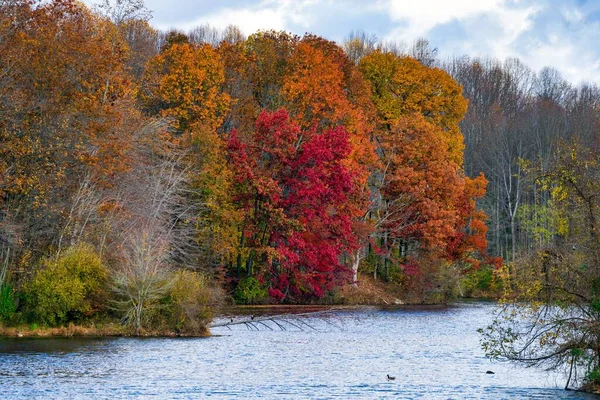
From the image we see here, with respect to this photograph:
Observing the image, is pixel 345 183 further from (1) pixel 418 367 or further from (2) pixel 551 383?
(2) pixel 551 383

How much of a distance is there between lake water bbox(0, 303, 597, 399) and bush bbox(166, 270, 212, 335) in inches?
45.2

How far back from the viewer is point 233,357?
37.2 meters

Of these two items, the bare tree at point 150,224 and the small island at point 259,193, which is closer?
the small island at point 259,193

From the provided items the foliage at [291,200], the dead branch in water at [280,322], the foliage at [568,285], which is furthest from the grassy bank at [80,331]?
the foliage at [291,200]

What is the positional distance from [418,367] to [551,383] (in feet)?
18.6

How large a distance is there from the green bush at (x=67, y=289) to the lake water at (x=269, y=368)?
2071 millimetres

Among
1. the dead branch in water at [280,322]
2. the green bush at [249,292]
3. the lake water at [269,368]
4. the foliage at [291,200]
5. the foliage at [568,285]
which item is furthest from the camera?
the foliage at [291,200]

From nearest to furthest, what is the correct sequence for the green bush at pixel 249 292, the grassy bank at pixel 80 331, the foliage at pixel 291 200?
the grassy bank at pixel 80 331 < the green bush at pixel 249 292 < the foliage at pixel 291 200


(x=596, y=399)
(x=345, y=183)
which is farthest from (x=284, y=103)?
(x=596, y=399)

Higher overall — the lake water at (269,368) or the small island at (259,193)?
the small island at (259,193)

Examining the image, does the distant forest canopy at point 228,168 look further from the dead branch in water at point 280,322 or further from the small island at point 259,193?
the dead branch in water at point 280,322

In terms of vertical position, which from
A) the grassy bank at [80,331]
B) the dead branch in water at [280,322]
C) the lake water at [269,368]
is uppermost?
the dead branch in water at [280,322]

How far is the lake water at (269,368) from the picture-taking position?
29344mm

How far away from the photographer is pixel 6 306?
139 feet
